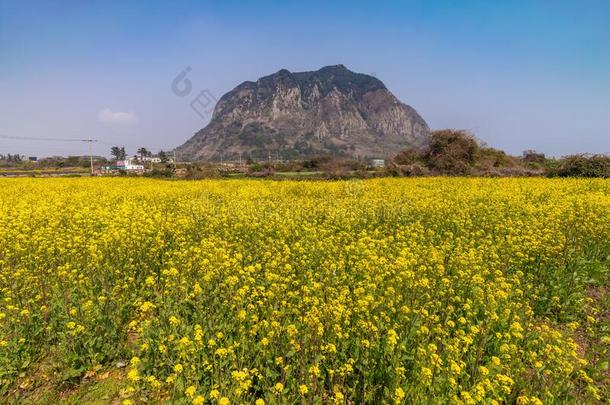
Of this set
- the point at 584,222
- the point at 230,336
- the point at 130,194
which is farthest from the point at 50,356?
the point at 130,194

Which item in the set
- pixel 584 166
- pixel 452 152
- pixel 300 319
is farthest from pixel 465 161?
A: pixel 300 319

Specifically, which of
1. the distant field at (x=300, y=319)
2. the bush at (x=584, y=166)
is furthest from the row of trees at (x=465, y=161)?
the distant field at (x=300, y=319)

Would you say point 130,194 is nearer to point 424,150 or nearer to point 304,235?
point 304,235

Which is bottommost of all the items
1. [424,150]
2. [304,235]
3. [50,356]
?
[50,356]

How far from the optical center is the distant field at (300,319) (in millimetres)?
3951

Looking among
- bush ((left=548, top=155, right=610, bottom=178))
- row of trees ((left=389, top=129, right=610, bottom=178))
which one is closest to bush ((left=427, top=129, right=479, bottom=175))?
row of trees ((left=389, top=129, right=610, bottom=178))

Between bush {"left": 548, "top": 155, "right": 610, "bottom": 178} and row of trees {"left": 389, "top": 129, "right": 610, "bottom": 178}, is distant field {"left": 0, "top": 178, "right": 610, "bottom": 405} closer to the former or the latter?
bush {"left": 548, "top": 155, "right": 610, "bottom": 178}

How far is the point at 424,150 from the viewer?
122 feet

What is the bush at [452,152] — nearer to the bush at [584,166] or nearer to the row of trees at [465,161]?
the row of trees at [465,161]

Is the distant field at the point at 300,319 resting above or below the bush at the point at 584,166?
below

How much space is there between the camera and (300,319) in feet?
15.2

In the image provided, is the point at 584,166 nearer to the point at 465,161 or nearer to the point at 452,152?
the point at 465,161

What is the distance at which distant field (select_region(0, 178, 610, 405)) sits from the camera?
3951 millimetres

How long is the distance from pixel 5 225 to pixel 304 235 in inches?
348
